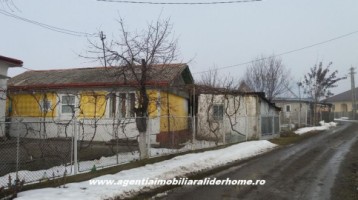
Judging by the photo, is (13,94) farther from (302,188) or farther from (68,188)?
(302,188)

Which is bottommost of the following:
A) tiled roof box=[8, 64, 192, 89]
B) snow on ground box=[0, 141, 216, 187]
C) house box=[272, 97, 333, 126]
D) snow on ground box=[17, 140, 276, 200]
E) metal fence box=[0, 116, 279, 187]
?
snow on ground box=[17, 140, 276, 200]

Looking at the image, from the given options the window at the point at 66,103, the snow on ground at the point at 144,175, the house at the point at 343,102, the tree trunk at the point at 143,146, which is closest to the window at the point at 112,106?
the window at the point at 66,103

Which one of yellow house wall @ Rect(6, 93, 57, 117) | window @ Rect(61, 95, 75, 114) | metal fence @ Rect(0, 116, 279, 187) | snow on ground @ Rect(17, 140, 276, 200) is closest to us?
snow on ground @ Rect(17, 140, 276, 200)

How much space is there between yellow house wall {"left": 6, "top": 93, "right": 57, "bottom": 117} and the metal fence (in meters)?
1.61

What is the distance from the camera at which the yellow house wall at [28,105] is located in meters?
21.4

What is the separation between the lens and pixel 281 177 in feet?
33.7

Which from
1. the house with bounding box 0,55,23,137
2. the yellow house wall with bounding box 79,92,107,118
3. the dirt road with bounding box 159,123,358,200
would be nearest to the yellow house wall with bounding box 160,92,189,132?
the yellow house wall with bounding box 79,92,107,118

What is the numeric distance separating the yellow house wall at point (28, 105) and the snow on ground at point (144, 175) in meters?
10.6

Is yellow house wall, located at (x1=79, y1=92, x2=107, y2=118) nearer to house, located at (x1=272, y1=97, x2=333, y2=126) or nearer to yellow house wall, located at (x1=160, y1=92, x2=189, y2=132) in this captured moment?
yellow house wall, located at (x1=160, y1=92, x2=189, y2=132)

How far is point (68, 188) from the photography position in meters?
8.17

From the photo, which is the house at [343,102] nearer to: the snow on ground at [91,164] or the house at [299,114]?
the house at [299,114]

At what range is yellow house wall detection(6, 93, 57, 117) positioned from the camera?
843 inches

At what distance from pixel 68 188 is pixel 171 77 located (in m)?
11.8

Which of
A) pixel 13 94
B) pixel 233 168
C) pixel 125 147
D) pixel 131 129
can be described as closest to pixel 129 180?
pixel 233 168
